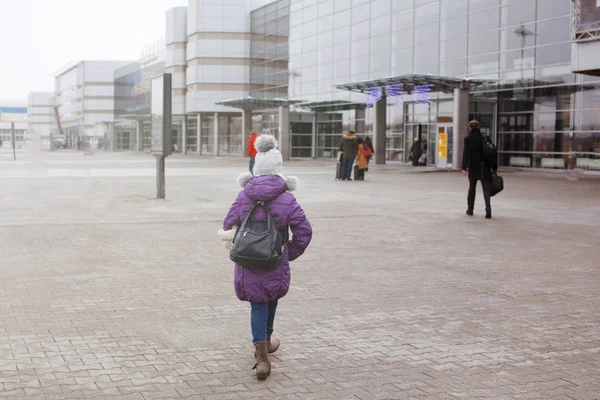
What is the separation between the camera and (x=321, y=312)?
6.89 m

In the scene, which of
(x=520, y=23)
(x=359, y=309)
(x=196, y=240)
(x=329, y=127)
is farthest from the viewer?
(x=329, y=127)

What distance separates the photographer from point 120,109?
119 metres

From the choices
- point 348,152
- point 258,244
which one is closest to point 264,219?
point 258,244

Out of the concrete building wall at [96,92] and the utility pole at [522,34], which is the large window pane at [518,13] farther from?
the concrete building wall at [96,92]

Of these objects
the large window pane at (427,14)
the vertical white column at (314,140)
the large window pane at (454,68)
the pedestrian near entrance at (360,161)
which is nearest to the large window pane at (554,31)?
the large window pane at (454,68)

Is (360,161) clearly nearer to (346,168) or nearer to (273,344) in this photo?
(346,168)

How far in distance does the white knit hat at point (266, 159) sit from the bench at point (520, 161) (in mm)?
31150

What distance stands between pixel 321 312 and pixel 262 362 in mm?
2013

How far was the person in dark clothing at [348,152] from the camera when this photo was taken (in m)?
27.5

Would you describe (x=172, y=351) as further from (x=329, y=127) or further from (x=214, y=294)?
(x=329, y=127)

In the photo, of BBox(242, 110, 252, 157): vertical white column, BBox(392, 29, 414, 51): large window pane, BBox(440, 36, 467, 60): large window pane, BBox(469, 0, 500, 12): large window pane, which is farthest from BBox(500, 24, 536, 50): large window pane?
BBox(242, 110, 252, 157): vertical white column

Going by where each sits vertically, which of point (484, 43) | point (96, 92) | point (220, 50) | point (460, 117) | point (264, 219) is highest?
point (96, 92)

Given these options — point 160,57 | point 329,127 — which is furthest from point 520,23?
point 160,57

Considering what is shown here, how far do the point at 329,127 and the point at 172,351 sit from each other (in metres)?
47.7
